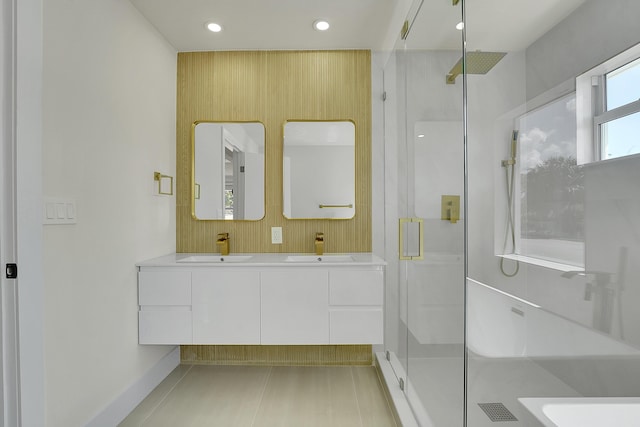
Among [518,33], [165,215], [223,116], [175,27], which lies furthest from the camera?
[223,116]

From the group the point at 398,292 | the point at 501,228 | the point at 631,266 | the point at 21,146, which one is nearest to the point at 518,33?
the point at 501,228

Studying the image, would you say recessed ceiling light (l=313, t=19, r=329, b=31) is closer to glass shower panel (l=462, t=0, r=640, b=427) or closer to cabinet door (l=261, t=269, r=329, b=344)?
glass shower panel (l=462, t=0, r=640, b=427)

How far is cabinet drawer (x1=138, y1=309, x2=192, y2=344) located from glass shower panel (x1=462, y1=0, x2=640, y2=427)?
5.92ft

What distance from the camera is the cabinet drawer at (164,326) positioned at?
230cm

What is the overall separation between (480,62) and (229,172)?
210 centimetres

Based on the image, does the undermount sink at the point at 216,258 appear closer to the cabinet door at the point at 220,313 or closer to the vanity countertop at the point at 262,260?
the vanity countertop at the point at 262,260

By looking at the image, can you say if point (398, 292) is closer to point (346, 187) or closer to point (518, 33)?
point (346, 187)

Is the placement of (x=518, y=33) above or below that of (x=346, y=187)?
above

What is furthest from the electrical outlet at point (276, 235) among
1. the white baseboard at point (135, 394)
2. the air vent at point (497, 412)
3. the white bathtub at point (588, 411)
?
the white bathtub at point (588, 411)

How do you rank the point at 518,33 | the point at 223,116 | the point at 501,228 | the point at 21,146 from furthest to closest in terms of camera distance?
the point at 223,116 < the point at 21,146 < the point at 501,228 < the point at 518,33

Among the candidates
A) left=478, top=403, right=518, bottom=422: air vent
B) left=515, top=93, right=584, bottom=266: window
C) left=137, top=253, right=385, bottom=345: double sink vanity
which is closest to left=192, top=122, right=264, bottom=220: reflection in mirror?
left=137, top=253, right=385, bottom=345: double sink vanity

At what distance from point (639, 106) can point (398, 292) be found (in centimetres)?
208

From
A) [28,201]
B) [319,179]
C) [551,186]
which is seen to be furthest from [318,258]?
[551,186]

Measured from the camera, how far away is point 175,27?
2.52 metres
